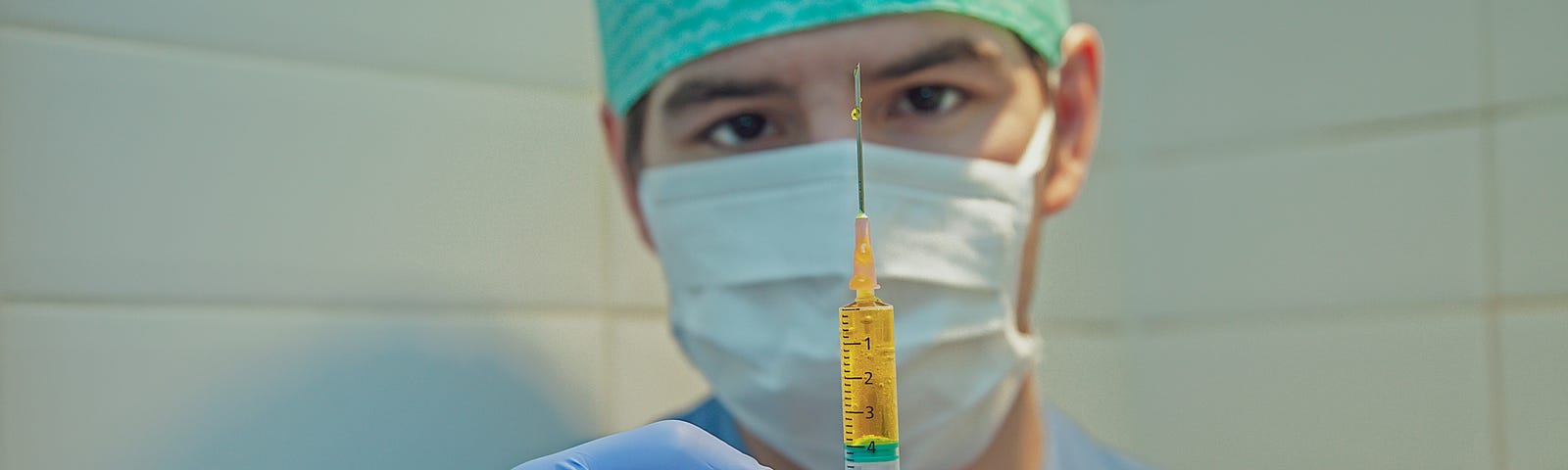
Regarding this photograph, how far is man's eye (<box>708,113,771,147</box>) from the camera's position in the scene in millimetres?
1178

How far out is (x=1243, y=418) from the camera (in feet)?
5.60

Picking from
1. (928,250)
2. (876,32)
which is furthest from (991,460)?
(876,32)

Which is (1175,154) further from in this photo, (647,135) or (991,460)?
(647,135)

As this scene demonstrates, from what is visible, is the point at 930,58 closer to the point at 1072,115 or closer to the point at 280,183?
the point at 1072,115

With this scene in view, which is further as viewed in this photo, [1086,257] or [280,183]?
[1086,257]

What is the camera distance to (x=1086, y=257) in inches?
72.7

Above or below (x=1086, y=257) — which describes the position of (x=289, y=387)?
below

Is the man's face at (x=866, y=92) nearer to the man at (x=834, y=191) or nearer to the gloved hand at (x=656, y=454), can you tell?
the man at (x=834, y=191)

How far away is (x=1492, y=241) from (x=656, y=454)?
106 centimetres

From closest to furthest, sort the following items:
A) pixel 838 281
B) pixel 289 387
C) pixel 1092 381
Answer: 1. pixel 838 281
2. pixel 289 387
3. pixel 1092 381

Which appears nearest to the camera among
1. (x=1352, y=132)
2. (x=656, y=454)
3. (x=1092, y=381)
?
(x=656, y=454)

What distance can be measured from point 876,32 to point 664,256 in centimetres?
26

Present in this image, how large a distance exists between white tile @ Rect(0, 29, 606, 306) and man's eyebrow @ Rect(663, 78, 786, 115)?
289mm

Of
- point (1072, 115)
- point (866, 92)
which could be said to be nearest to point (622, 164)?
point (866, 92)
